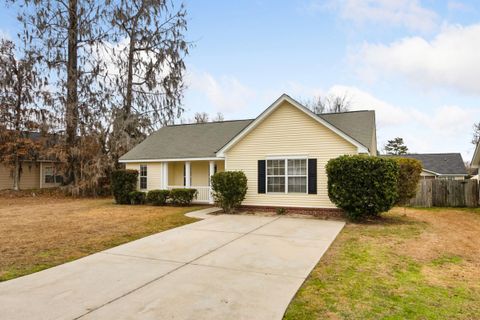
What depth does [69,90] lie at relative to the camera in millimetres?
21891

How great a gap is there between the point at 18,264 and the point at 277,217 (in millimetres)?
8453

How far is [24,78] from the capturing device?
2166 cm

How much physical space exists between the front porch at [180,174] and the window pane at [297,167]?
14.5 ft

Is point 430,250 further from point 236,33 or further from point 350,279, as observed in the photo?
point 236,33

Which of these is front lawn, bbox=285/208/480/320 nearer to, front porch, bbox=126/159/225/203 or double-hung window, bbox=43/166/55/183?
front porch, bbox=126/159/225/203

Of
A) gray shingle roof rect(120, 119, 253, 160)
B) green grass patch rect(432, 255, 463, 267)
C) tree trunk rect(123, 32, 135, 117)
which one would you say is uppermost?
tree trunk rect(123, 32, 135, 117)

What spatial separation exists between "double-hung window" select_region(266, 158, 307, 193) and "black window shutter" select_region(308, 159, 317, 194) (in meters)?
0.23

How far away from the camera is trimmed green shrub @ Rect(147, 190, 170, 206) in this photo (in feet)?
53.2

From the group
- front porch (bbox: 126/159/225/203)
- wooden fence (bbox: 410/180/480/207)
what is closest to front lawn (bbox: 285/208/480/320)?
wooden fence (bbox: 410/180/480/207)

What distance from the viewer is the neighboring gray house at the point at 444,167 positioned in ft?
89.9

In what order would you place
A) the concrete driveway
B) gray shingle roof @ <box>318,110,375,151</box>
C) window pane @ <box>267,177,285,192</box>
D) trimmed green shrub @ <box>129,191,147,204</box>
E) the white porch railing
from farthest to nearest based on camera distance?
1. trimmed green shrub @ <box>129,191,147,204</box>
2. the white porch railing
3. window pane @ <box>267,177,285,192</box>
4. gray shingle roof @ <box>318,110,375,151</box>
5. the concrete driveway

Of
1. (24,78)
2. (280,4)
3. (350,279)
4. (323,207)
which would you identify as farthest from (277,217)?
(24,78)

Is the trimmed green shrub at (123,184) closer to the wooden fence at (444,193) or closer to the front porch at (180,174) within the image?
the front porch at (180,174)

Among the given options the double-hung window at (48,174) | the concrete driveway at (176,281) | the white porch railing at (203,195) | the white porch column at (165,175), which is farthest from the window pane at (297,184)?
the double-hung window at (48,174)
